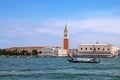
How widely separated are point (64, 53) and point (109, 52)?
897 inches

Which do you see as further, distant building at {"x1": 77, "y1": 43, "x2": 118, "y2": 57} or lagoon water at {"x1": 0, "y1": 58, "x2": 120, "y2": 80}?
distant building at {"x1": 77, "y1": 43, "x2": 118, "y2": 57}

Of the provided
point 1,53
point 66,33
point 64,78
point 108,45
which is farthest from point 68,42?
point 64,78

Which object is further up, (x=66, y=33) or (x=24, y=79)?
(x=66, y=33)

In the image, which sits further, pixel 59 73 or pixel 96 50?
pixel 96 50

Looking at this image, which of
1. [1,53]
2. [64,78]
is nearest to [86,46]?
[1,53]

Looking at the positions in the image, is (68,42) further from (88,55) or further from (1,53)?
(1,53)

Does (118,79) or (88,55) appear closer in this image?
(118,79)

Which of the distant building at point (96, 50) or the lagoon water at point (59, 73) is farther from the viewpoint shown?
the distant building at point (96, 50)

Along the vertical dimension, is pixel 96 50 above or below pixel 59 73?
above

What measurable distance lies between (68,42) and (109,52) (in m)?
20.9

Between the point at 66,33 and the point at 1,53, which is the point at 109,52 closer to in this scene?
the point at 66,33

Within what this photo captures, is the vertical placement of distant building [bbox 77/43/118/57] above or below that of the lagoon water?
above

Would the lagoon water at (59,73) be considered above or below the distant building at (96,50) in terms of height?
below

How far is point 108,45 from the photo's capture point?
189 m
